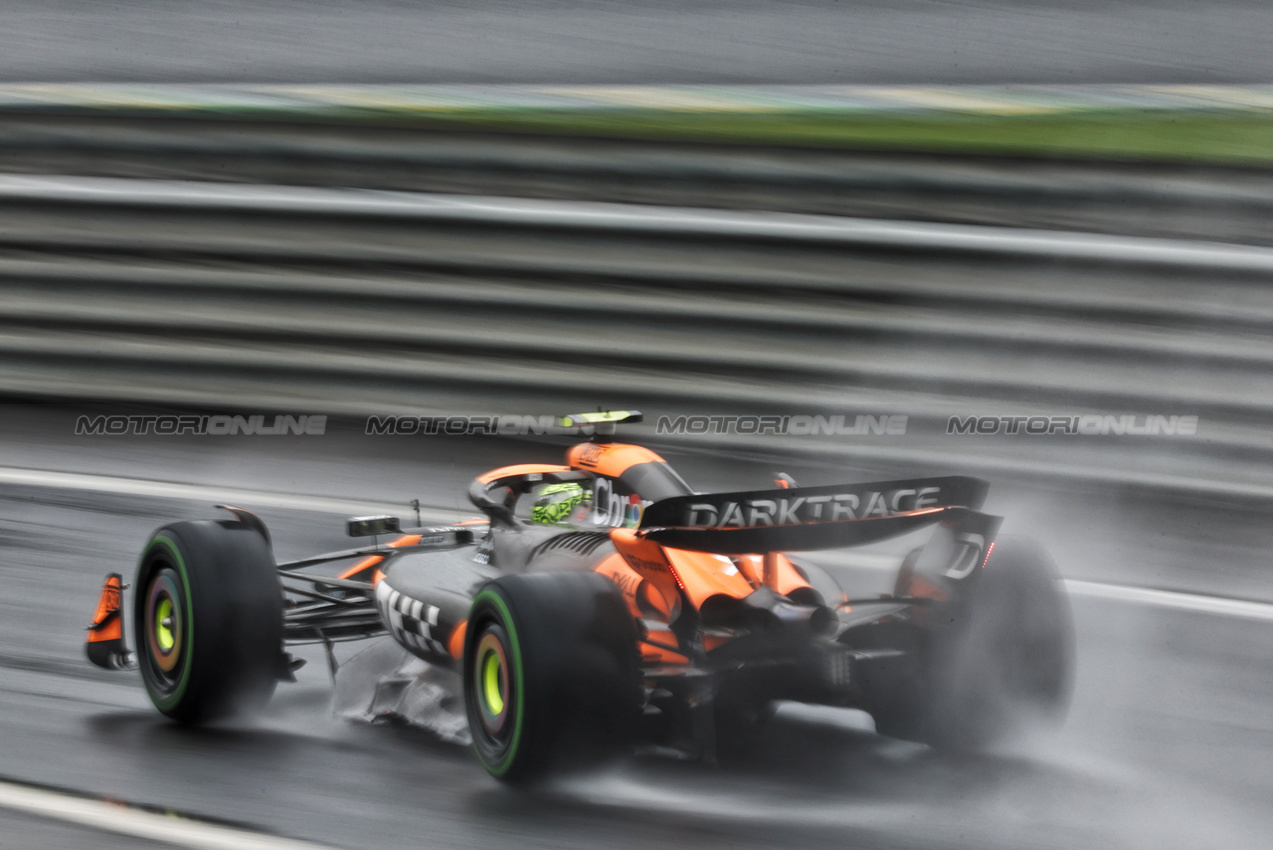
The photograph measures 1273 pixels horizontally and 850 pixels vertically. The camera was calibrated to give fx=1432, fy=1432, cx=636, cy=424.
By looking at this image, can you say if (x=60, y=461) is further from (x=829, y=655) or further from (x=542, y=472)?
(x=829, y=655)

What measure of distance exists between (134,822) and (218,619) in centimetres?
69

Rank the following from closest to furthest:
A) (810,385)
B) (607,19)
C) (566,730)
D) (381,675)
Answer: (566,730) < (381,675) < (810,385) < (607,19)

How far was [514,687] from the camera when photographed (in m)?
3.73

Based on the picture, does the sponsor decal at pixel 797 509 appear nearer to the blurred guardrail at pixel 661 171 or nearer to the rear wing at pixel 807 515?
the rear wing at pixel 807 515

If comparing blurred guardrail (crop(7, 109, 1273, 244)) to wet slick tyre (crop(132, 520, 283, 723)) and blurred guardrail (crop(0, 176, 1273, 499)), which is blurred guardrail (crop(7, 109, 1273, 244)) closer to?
blurred guardrail (crop(0, 176, 1273, 499))

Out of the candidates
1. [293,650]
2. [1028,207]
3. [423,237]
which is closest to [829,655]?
[293,650]

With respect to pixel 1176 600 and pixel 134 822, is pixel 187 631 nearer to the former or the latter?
pixel 134 822

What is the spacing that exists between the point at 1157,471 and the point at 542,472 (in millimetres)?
3420

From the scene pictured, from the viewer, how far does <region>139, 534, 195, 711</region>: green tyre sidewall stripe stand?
4527mm

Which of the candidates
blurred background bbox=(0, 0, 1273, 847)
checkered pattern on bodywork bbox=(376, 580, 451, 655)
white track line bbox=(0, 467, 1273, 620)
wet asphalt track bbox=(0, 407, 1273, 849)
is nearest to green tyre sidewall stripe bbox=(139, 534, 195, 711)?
wet asphalt track bbox=(0, 407, 1273, 849)

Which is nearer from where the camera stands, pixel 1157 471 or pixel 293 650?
pixel 293 650

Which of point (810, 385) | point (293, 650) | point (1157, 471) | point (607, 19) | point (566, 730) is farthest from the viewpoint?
point (607, 19)

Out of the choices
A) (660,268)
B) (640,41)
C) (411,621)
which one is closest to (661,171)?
(660,268)

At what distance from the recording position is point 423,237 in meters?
8.35
